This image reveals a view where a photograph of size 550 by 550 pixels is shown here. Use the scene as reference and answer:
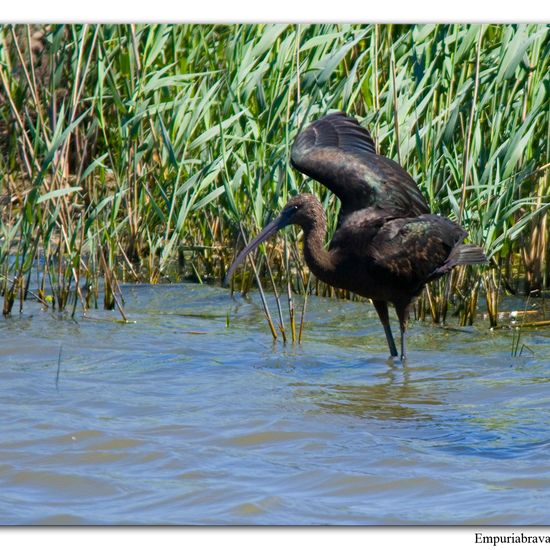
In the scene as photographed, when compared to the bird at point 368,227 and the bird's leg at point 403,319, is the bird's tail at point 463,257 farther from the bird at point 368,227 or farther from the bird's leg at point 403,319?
the bird's leg at point 403,319

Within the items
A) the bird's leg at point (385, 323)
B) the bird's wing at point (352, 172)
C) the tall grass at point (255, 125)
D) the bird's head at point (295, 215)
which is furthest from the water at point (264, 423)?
the bird's wing at point (352, 172)

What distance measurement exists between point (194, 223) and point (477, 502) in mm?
3764

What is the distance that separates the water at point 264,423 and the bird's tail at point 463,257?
49 cm

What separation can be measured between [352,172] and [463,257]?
0.70 m

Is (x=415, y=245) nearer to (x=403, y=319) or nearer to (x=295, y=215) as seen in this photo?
(x=403, y=319)

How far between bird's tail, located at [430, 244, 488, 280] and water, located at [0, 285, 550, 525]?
1.62 ft

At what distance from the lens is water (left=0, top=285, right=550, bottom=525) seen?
12.9 ft

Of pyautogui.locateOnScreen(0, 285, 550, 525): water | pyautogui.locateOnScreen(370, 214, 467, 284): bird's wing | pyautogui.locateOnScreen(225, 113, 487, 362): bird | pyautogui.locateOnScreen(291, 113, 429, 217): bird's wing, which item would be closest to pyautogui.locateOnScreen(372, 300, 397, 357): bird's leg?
pyautogui.locateOnScreen(225, 113, 487, 362): bird

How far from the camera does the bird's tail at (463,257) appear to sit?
5.70 meters

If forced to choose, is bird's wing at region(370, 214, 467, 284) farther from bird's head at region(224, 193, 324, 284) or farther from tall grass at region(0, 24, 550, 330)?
bird's head at region(224, 193, 324, 284)

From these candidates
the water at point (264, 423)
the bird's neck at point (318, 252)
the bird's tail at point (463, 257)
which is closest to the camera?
the water at point (264, 423)
